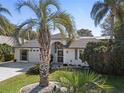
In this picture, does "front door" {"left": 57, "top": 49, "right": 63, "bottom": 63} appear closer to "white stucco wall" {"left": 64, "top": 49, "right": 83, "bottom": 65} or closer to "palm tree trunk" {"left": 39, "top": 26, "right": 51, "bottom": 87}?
"white stucco wall" {"left": 64, "top": 49, "right": 83, "bottom": 65}

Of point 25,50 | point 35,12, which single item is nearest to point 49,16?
point 35,12

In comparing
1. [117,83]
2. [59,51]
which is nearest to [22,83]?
[117,83]

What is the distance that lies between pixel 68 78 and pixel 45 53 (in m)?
12.4

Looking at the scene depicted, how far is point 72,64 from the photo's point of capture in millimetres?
37156

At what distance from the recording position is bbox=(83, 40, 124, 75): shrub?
25233 millimetres

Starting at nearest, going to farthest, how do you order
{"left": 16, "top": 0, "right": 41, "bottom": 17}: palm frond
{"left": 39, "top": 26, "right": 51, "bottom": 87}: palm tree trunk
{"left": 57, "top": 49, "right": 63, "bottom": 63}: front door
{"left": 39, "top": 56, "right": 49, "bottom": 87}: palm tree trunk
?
{"left": 16, "top": 0, "right": 41, "bottom": 17}: palm frond < {"left": 39, "top": 26, "right": 51, "bottom": 87}: palm tree trunk < {"left": 39, "top": 56, "right": 49, "bottom": 87}: palm tree trunk < {"left": 57, "top": 49, "right": 63, "bottom": 63}: front door

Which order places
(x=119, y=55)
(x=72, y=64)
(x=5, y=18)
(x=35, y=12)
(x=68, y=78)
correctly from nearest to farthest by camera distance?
(x=68, y=78) → (x=35, y=12) → (x=119, y=55) → (x=5, y=18) → (x=72, y=64)

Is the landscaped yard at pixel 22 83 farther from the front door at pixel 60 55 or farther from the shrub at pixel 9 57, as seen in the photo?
the shrub at pixel 9 57

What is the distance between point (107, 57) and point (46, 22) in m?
10.5

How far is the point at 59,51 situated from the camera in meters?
40.8

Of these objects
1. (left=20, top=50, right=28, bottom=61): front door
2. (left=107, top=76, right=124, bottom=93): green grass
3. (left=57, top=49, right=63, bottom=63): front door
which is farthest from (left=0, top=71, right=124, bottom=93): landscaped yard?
(left=20, top=50, right=28, bottom=61): front door

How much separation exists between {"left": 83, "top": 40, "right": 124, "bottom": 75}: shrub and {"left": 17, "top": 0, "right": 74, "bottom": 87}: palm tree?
8.54 metres

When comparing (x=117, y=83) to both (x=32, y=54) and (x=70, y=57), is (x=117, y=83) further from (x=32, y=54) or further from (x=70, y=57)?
(x=32, y=54)

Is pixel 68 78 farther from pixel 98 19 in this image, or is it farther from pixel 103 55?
pixel 98 19
